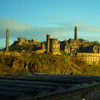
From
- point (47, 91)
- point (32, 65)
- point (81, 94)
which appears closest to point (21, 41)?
point (32, 65)

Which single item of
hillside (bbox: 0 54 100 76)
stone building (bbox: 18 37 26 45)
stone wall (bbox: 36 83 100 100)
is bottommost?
hillside (bbox: 0 54 100 76)

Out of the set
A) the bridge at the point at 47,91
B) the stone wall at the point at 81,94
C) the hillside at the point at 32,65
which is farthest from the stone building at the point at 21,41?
the bridge at the point at 47,91

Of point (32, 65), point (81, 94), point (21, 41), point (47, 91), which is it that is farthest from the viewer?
point (21, 41)

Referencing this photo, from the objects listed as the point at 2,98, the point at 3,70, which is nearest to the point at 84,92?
the point at 2,98

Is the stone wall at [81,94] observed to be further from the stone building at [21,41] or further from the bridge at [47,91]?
the stone building at [21,41]

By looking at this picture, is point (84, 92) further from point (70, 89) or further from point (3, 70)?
point (3, 70)

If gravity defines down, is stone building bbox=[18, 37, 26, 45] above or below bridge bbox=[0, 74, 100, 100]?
above

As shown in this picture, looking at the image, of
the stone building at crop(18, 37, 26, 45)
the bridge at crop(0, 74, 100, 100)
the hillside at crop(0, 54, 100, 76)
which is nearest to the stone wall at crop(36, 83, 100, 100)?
the bridge at crop(0, 74, 100, 100)

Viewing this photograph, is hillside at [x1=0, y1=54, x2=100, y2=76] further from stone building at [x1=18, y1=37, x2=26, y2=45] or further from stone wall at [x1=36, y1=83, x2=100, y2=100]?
stone building at [x1=18, y1=37, x2=26, y2=45]

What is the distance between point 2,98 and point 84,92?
2.66 meters

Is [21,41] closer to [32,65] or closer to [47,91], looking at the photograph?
[32,65]

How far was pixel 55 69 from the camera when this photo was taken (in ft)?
90.7

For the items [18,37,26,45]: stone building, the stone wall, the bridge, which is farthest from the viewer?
[18,37,26,45]: stone building

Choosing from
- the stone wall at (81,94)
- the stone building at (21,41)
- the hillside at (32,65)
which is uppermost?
the stone building at (21,41)
